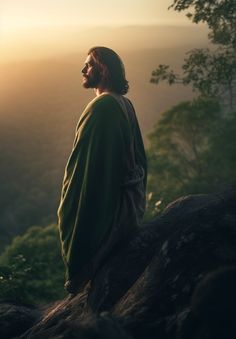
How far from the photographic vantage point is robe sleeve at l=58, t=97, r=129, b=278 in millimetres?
7582

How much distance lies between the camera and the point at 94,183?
7582mm

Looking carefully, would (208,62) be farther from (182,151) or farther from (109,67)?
(182,151)

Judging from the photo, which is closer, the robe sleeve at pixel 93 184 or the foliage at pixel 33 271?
the robe sleeve at pixel 93 184

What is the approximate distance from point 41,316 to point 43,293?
7466 mm

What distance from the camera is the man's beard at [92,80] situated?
26.6 feet

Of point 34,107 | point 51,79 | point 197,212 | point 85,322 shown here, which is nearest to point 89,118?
point 197,212

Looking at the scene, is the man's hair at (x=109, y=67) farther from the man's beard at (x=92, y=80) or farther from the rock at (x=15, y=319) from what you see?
the rock at (x=15, y=319)

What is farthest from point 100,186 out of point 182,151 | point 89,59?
point 182,151

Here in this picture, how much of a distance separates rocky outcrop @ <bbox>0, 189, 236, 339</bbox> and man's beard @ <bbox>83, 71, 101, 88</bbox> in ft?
6.51

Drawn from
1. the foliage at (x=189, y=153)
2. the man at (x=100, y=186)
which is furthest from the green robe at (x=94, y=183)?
the foliage at (x=189, y=153)

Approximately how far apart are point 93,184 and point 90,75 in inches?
59.9

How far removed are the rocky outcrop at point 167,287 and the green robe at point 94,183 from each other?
0.38 metres

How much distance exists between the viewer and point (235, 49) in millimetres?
18734

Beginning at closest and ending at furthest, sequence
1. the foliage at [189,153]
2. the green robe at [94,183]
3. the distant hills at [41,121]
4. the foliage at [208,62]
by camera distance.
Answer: the green robe at [94,183], the foliage at [208,62], the foliage at [189,153], the distant hills at [41,121]
